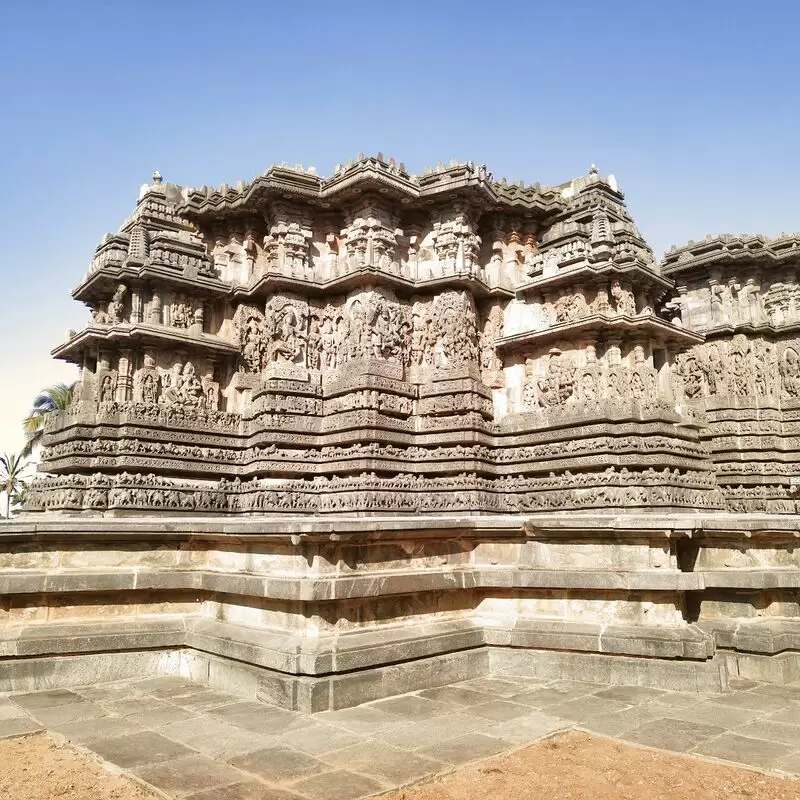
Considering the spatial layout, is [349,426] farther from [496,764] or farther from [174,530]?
[496,764]


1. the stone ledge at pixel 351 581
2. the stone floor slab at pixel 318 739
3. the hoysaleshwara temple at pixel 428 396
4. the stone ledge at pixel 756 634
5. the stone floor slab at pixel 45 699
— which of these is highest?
the hoysaleshwara temple at pixel 428 396

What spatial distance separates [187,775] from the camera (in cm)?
458

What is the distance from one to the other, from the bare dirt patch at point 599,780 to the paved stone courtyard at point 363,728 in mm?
198

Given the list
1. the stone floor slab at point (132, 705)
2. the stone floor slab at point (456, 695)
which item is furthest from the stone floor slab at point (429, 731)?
the stone floor slab at point (132, 705)

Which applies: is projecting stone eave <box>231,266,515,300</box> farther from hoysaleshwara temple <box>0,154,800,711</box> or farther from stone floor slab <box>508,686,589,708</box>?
stone floor slab <box>508,686,589,708</box>

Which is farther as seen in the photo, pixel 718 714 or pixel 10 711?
pixel 10 711

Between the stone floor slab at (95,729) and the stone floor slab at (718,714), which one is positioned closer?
the stone floor slab at (95,729)

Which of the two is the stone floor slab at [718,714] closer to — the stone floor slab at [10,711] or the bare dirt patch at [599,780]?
the bare dirt patch at [599,780]

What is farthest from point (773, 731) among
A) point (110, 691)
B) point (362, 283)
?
point (362, 283)

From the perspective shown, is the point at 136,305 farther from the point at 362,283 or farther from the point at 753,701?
the point at 753,701

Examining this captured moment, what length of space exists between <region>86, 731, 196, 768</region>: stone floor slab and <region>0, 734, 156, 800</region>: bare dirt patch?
15cm

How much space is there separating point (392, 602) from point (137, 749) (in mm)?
2923

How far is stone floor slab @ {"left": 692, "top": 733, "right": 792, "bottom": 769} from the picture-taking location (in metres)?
4.82

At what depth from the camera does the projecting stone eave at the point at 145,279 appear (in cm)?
1670
